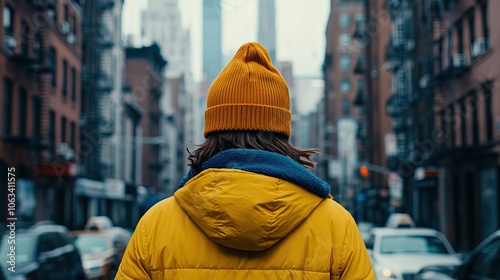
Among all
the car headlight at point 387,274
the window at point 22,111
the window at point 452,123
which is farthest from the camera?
the window at point 452,123

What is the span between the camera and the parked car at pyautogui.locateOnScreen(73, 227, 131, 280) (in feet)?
50.0

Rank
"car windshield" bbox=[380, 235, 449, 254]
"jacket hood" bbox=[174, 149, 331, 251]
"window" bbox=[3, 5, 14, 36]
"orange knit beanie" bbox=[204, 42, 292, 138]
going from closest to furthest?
"jacket hood" bbox=[174, 149, 331, 251] → "orange knit beanie" bbox=[204, 42, 292, 138] → "car windshield" bbox=[380, 235, 449, 254] → "window" bbox=[3, 5, 14, 36]

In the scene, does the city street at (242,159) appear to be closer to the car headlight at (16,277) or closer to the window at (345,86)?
the car headlight at (16,277)

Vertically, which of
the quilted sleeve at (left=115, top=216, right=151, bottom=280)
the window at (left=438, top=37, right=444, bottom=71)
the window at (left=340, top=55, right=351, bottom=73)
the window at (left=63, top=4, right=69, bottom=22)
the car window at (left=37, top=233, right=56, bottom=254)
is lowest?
the car window at (left=37, top=233, right=56, bottom=254)

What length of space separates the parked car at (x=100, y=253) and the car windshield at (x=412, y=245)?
20.4ft

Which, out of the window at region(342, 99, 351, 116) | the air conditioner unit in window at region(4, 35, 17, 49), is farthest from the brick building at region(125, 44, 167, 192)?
the air conditioner unit in window at region(4, 35, 17, 49)

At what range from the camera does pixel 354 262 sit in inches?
98.3

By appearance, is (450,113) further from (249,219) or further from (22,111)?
(249,219)

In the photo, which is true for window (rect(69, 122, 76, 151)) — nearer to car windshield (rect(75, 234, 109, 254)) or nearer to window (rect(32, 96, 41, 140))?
window (rect(32, 96, 41, 140))

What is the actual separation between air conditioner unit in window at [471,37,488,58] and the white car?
14.2 metres

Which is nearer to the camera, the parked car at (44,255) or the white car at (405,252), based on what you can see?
the parked car at (44,255)

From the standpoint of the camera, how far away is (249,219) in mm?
2393

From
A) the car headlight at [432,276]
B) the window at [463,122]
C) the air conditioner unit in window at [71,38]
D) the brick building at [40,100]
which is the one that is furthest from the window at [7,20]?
the car headlight at [432,276]

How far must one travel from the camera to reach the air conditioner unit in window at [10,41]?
2712 cm
